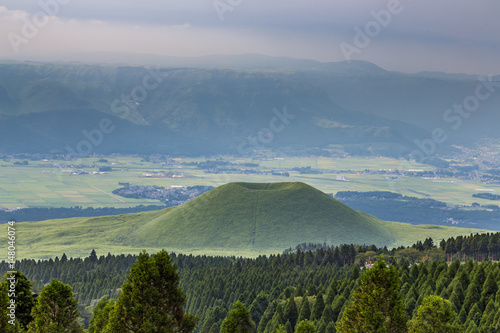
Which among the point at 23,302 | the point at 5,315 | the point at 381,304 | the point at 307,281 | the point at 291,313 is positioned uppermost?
the point at 381,304

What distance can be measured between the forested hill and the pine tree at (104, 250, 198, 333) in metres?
28.3

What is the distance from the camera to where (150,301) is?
43.5 meters

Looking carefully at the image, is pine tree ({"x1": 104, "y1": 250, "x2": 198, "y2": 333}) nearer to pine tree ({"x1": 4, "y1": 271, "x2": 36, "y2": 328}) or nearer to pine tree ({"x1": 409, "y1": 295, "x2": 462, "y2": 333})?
pine tree ({"x1": 4, "y1": 271, "x2": 36, "y2": 328})

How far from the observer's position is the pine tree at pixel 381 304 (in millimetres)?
45844

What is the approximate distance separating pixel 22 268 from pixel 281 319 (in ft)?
293

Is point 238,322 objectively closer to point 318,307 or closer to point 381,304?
point 381,304

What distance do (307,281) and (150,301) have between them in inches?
2867

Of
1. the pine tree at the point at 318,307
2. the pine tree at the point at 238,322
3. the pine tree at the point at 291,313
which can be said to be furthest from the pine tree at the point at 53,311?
the pine tree at the point at 291,313

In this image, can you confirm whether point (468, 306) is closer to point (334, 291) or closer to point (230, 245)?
point (334, 291)

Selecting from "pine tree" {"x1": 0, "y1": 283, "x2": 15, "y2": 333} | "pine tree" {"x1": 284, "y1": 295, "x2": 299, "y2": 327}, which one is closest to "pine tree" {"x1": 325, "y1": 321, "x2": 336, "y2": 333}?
"pine tree" {"x1": 284, "y1": 295, "x2": 299, "y2": 327}

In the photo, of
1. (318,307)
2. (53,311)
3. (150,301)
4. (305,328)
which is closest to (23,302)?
(53,311)

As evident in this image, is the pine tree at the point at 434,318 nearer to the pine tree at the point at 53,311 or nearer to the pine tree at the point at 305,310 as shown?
the pine tree at the point at 53,311

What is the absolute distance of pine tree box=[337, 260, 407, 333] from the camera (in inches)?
1805

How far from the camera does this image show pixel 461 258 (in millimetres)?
131375
